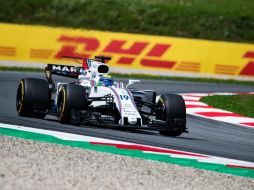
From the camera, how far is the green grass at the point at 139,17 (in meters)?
29.2

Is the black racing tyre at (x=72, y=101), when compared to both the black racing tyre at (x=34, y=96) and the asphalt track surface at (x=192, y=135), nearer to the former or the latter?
the asphalt track surface at (x=192, y=135)

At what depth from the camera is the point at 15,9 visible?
29.5 metres

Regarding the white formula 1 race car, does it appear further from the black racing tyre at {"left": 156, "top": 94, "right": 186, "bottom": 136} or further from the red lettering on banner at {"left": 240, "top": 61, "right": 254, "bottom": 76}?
the red lettering on banner at {"left": 240, "top": 61, "right": 254, "bottom": 76}

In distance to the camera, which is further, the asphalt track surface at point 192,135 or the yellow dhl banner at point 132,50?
the yellow dhl banner at point 132,50

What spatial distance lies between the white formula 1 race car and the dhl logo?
10.9m

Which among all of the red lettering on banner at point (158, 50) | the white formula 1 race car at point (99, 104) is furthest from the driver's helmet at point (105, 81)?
the red lettering on banner at point (158, 50)

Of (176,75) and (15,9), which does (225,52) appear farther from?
(15,9)

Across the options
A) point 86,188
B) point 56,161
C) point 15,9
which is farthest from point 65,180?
point 15,9

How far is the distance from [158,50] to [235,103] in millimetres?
6763

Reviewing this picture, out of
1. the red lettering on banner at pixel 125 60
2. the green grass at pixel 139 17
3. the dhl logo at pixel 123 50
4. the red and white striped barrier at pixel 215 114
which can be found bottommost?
the red and white striped barrier at pixel 215 114

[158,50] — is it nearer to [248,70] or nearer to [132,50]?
[132,50]

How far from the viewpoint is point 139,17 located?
2953cm

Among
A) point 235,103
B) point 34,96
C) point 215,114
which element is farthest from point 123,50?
point 34,96

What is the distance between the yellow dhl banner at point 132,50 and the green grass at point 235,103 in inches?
182
